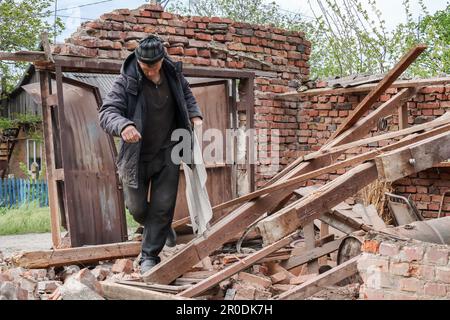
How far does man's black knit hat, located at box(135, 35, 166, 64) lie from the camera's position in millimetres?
4633

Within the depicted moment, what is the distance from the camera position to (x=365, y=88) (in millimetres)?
7418

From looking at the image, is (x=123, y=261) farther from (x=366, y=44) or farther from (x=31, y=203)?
(x=366, y=44)

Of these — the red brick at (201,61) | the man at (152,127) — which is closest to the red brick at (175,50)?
the red brick at (201,61)

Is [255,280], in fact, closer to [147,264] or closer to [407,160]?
[147,264]

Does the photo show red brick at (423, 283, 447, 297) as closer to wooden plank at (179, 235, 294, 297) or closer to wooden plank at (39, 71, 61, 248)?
wooden plank at (179, 235, 294, 297)

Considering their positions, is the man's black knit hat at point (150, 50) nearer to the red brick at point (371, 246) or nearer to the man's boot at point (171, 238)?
the man's boot at point (171, 238)

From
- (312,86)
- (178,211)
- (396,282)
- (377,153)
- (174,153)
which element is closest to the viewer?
(396,282)

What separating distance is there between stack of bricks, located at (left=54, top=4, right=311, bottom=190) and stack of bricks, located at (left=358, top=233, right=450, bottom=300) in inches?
150

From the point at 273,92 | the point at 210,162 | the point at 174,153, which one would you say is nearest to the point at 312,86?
the point at 273,92

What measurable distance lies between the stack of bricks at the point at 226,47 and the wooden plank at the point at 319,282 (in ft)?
11.5

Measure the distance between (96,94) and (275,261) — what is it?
2.60 m

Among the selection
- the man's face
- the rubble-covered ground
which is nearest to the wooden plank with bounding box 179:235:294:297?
the rubble-covered ground

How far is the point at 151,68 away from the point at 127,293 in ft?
5.80

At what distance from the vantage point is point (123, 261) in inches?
215
